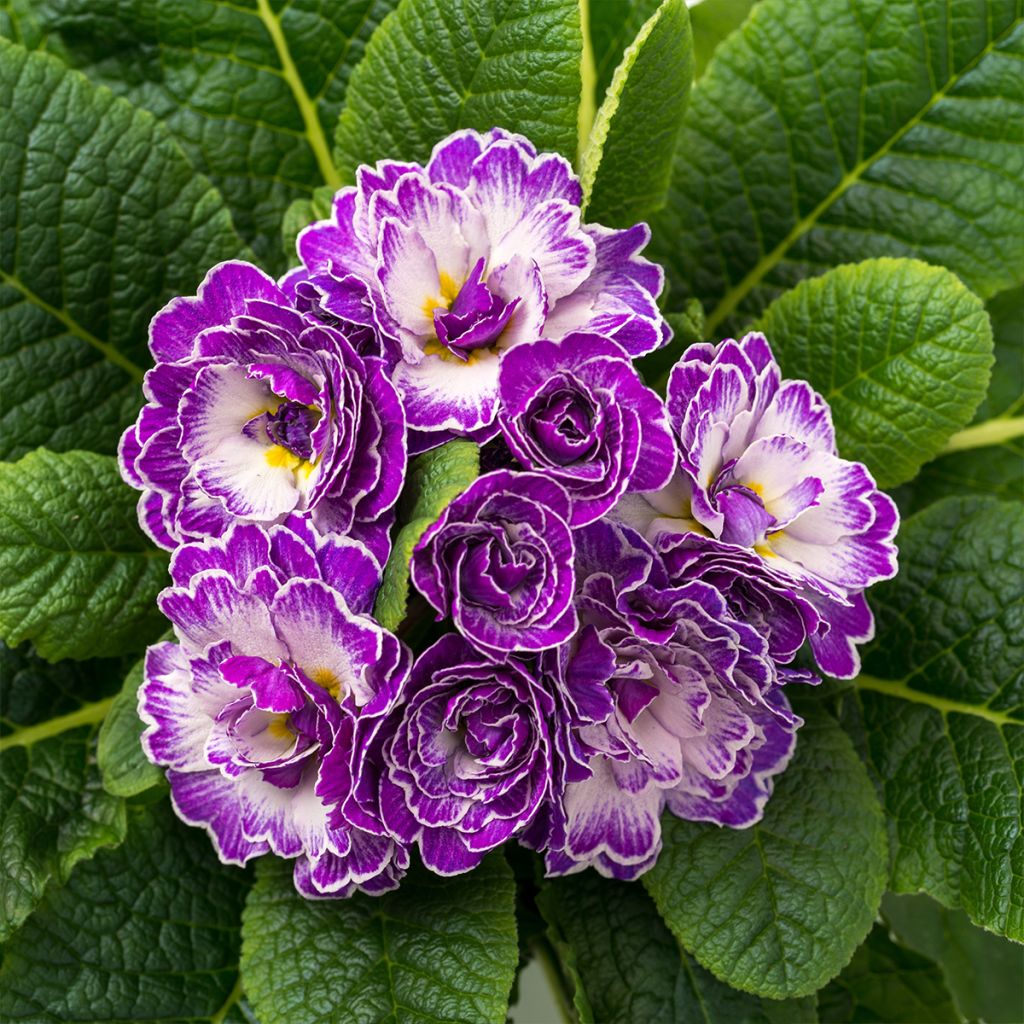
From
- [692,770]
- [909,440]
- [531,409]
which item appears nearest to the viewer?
[531,409]

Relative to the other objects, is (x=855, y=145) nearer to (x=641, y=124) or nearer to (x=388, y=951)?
(x=641, y=124)

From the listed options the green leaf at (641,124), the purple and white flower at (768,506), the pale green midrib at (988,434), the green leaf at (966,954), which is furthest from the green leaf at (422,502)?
the green leaf at (966,954)

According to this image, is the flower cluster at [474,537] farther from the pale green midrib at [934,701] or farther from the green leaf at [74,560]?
the pale green midrib at [934,701]

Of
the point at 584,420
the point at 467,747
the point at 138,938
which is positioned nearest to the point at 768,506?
the point at 584,420

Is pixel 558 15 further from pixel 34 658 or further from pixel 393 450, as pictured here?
pixel 34 658

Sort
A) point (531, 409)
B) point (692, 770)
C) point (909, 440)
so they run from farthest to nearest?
1. point (909, 440)
2. point (692, 770)
3. point (531, 409)

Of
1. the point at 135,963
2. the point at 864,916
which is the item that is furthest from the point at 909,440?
the point at 135,963
